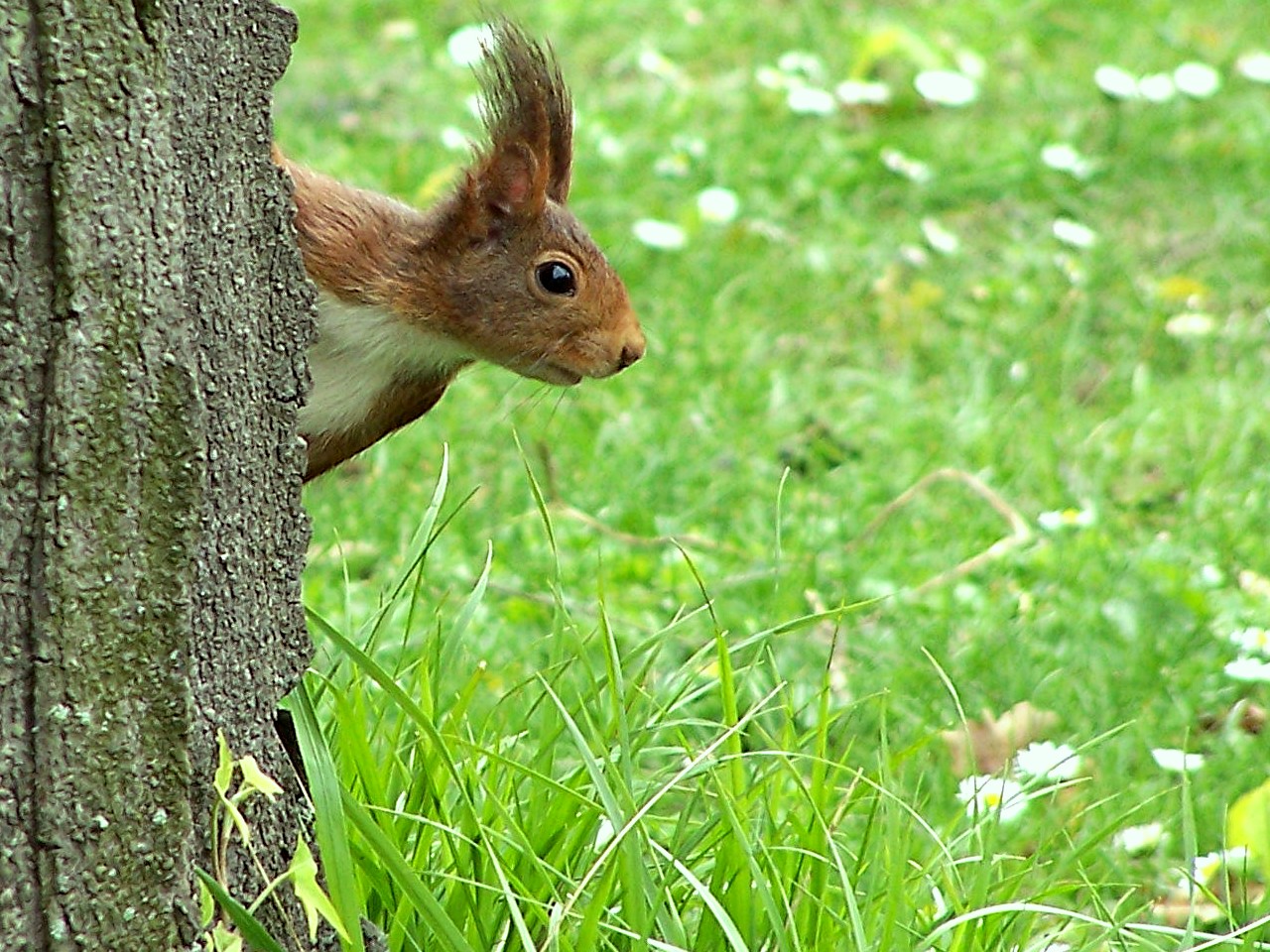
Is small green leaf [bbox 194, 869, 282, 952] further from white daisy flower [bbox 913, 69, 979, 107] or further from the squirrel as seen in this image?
white daisy flower [bbox 913, 69, 979, 107]

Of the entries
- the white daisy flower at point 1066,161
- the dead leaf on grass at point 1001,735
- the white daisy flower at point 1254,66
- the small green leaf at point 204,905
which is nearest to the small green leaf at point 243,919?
the small green leaf at point 204,905

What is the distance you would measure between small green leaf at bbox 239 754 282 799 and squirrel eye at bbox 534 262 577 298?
894 mm

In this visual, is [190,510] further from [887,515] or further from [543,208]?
[887,515]

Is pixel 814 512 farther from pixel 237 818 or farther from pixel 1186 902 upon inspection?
pixel 237 818

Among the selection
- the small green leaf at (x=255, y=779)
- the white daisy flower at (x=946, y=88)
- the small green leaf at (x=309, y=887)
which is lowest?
the white daisy flower at (x=946, y=88)

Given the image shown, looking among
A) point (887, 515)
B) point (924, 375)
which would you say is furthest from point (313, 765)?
point (924, 375)

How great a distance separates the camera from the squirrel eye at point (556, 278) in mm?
2271

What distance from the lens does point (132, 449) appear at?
1.40 m

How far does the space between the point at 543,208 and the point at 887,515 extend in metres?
1.18

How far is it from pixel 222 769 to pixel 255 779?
28mm

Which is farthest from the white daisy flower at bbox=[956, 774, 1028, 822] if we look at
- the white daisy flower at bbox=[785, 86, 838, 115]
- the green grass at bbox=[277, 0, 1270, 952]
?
the white daisy flower at bbox=[785, 86, 838, 115]

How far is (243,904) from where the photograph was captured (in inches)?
61.9

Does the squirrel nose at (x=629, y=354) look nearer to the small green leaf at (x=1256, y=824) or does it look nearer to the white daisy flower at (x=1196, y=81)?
the small green leaf at (x=1256, y=824)

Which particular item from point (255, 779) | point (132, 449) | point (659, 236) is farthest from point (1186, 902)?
point (659, 236)
